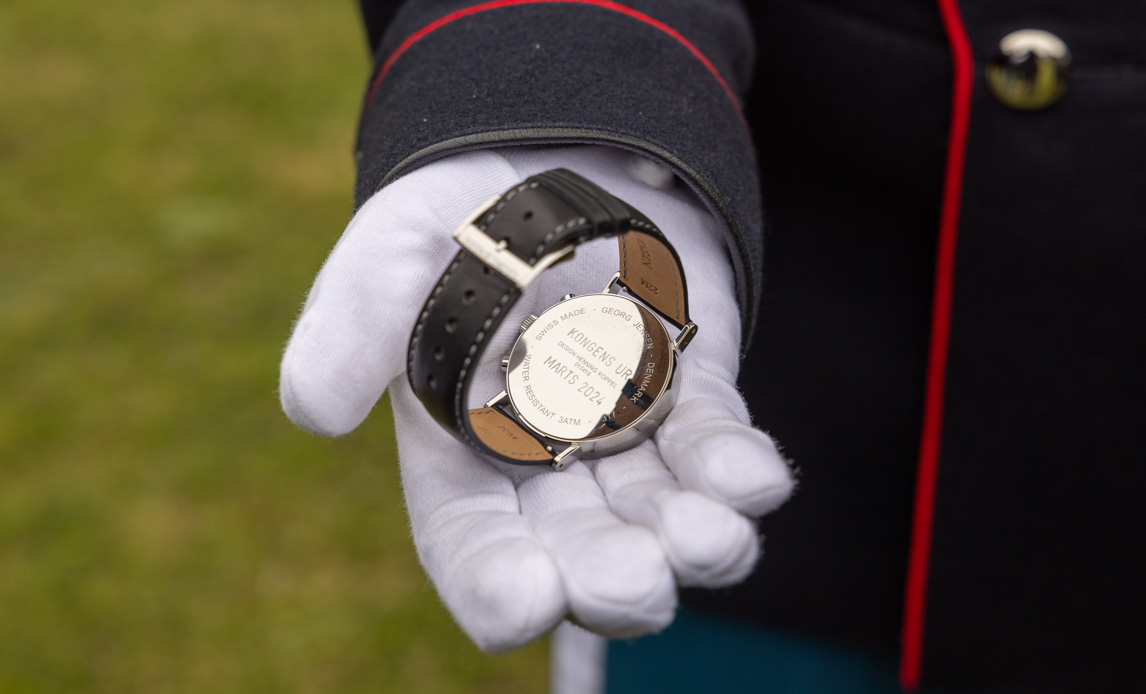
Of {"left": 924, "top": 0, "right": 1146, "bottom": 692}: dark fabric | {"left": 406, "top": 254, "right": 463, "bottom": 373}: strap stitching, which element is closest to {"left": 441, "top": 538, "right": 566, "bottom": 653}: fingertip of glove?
{"left": 406, "top": 254, "right": 463, "bottom": 373}: strap stitching

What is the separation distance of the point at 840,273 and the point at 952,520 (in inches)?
15.7

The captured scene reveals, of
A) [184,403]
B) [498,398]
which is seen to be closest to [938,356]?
[498,398]

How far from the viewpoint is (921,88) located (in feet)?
A: 4.21

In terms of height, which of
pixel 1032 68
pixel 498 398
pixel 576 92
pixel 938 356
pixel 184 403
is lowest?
pixel 184 403

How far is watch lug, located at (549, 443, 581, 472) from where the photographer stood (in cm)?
107

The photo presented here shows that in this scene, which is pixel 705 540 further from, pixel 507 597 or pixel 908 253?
pixel 908 253

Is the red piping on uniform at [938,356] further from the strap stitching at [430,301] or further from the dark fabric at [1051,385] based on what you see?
the strap stitching at [430,301]

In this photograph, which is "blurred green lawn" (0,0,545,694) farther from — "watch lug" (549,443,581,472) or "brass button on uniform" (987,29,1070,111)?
"brass button on uniform" (987,29,1070,111)

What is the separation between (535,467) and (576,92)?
0.41 meters

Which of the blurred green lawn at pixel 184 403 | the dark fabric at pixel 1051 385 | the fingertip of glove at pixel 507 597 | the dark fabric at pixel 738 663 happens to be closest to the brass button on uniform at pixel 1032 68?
the dark fabric at pixel 1051 385

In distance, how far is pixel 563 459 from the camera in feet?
3.59

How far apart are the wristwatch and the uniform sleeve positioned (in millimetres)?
82

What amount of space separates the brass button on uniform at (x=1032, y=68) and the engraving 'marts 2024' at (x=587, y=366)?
20.2 inches

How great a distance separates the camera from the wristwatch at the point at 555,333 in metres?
0.99
